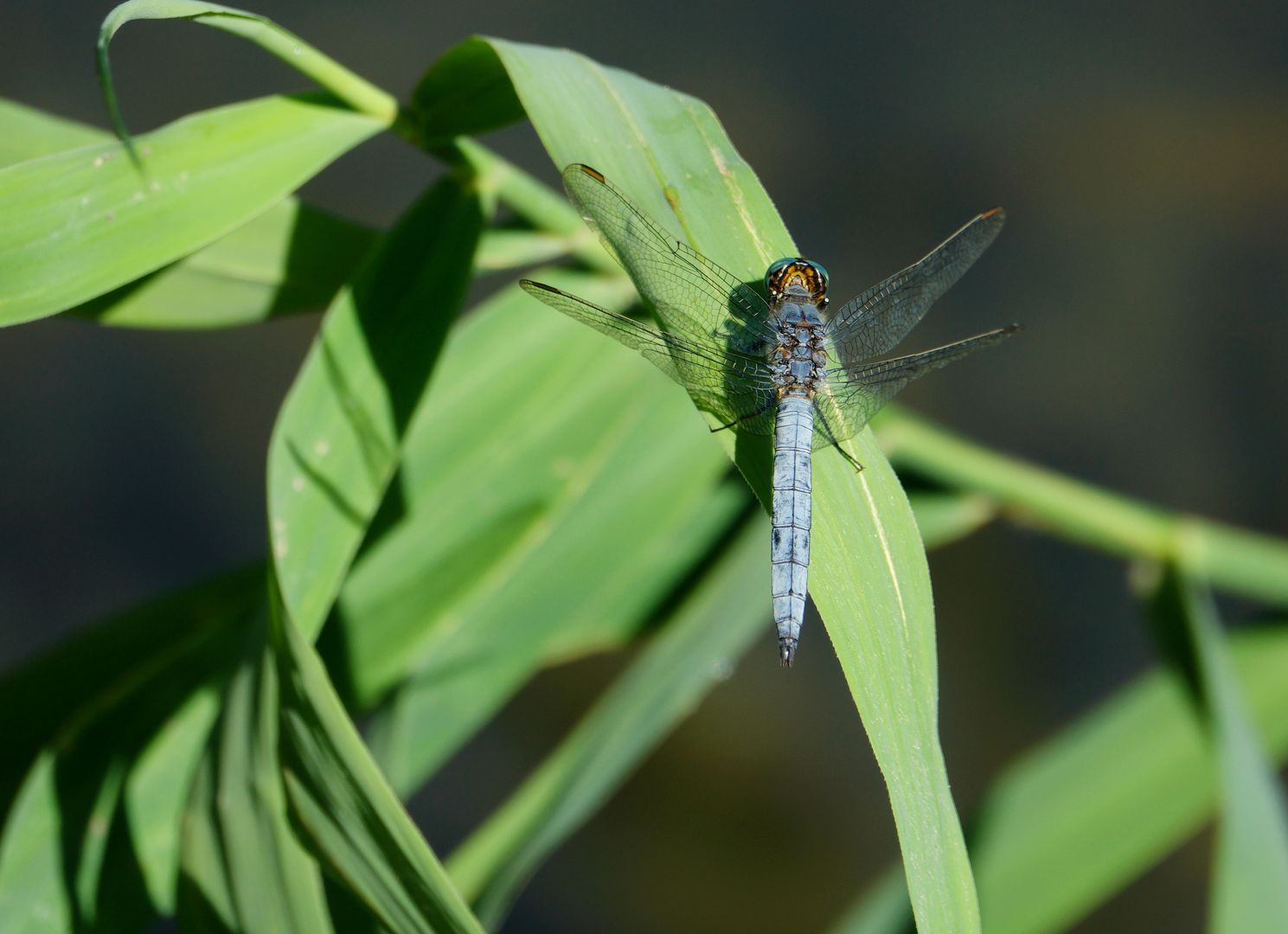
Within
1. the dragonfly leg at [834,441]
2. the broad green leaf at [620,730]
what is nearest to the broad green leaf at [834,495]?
the dragonfly leg at [834,441]

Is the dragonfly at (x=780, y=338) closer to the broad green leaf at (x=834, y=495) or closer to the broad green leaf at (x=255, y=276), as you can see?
the broad green leaf at (x=834, y=495)

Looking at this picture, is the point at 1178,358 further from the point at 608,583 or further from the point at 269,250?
the point at 269,250

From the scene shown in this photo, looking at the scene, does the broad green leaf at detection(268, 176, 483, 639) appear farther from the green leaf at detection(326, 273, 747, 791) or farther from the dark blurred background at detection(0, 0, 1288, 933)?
the dark blurred background at detection(0, 0, 1288, 933)

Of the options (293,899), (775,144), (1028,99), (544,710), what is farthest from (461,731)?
(1028,99)

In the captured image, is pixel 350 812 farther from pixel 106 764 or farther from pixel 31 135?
pixel 31 135

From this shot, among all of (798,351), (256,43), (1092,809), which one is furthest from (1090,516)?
(256,43)

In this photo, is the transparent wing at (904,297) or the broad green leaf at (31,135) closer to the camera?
the broad green leaf at (31,135)

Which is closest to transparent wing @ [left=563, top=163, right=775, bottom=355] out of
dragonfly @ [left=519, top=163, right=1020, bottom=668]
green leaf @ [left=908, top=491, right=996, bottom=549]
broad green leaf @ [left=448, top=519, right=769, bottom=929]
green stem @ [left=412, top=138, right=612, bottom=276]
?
dragonfly @ [left=519, top=163, right=1020, bottom=668]
